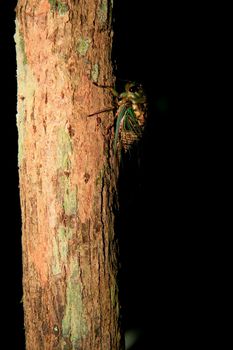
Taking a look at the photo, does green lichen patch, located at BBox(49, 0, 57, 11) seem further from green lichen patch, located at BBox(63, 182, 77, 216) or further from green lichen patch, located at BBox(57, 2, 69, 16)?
green lichen patch, located at BBox(63, 182, 77, 216)

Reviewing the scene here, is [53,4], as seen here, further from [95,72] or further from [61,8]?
[95,72]

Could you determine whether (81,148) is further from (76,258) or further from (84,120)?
(76,258)

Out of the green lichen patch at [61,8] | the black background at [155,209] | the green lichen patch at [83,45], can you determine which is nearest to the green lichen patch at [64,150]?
the green lichen patch at [83,45]

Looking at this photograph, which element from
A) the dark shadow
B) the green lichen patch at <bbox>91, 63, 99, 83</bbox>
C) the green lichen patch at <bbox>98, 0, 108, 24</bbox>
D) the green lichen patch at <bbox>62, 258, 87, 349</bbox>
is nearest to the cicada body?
the green lichen patch at <bbox>91, 63, 99, 83</bbox>

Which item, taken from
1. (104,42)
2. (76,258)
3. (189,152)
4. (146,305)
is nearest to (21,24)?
(104,42)

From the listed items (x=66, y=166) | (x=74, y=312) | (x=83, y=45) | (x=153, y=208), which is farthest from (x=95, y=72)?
(x=153, y=208)

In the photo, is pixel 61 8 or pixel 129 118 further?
pixel 129 118

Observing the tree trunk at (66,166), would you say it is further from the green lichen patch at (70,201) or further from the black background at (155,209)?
the black background at (155,209)
